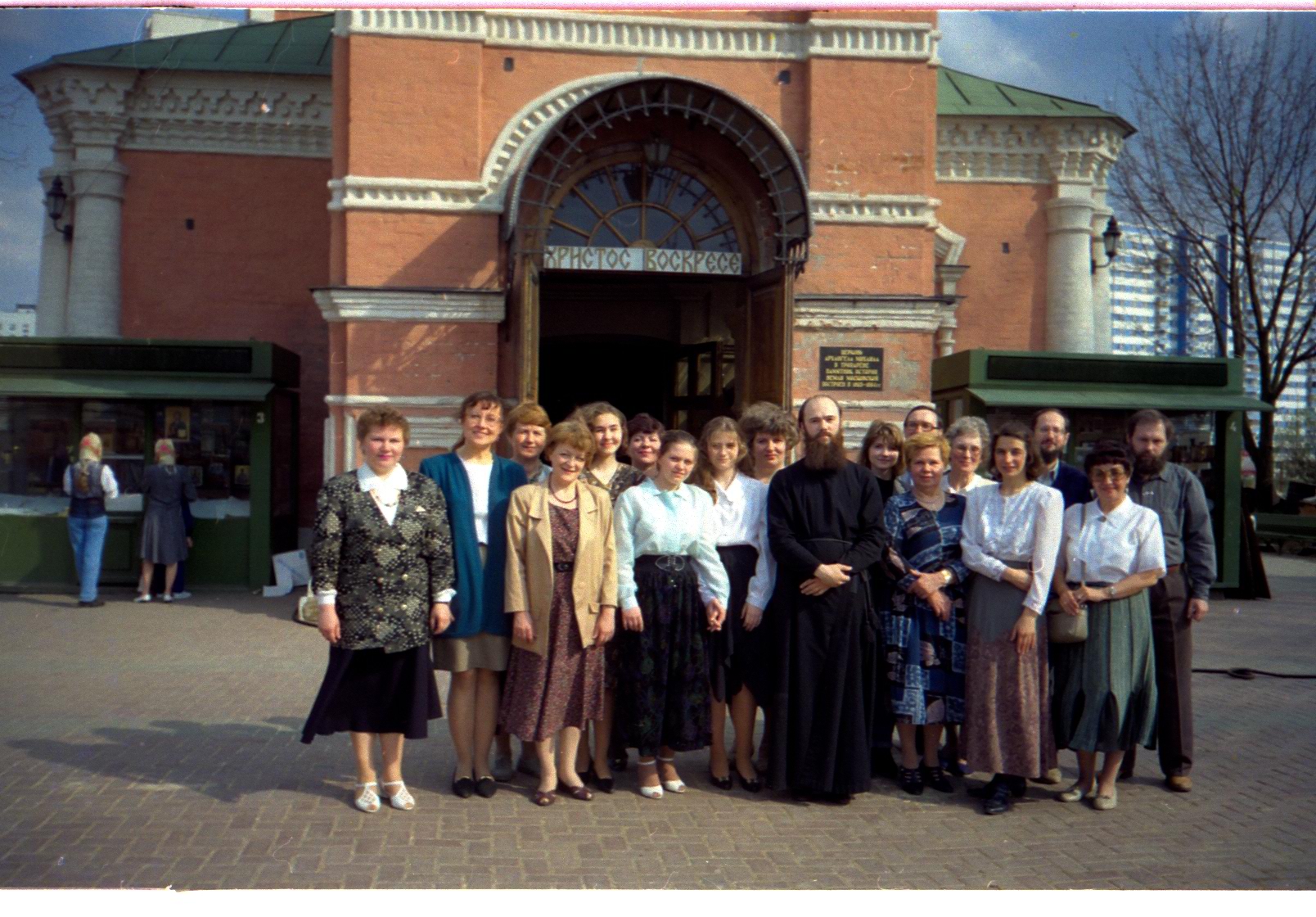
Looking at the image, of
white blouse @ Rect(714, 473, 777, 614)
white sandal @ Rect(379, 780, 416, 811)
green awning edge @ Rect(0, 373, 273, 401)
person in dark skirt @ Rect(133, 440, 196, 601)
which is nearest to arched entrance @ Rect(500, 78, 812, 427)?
green awning edge @ Rect(0, 373, 273, 401)

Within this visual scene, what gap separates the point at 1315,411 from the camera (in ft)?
73.5

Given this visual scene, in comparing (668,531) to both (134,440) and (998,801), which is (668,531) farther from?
(134,440)

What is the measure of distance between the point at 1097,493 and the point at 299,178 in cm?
1134

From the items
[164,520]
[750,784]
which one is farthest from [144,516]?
[750,784]

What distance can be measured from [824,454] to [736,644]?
1.00 metres

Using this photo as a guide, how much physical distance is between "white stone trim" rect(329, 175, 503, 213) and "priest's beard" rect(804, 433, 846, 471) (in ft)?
20.3

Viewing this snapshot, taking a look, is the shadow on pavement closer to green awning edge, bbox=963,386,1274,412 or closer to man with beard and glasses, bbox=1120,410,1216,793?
man with beard and glasses, bbox=1120,410,1216,793

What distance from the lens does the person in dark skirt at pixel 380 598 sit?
4875 mm

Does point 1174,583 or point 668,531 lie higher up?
point 668,531

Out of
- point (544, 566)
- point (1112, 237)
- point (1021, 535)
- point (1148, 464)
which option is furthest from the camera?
point (1112, 237)

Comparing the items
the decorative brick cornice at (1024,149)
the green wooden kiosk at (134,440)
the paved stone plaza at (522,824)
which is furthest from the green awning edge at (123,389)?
the decorative brick cornice at (1024,149)

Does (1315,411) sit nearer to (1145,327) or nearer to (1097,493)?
(1145,327)

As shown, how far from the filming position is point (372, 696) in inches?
196

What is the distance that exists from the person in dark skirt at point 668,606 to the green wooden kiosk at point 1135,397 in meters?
7.09
